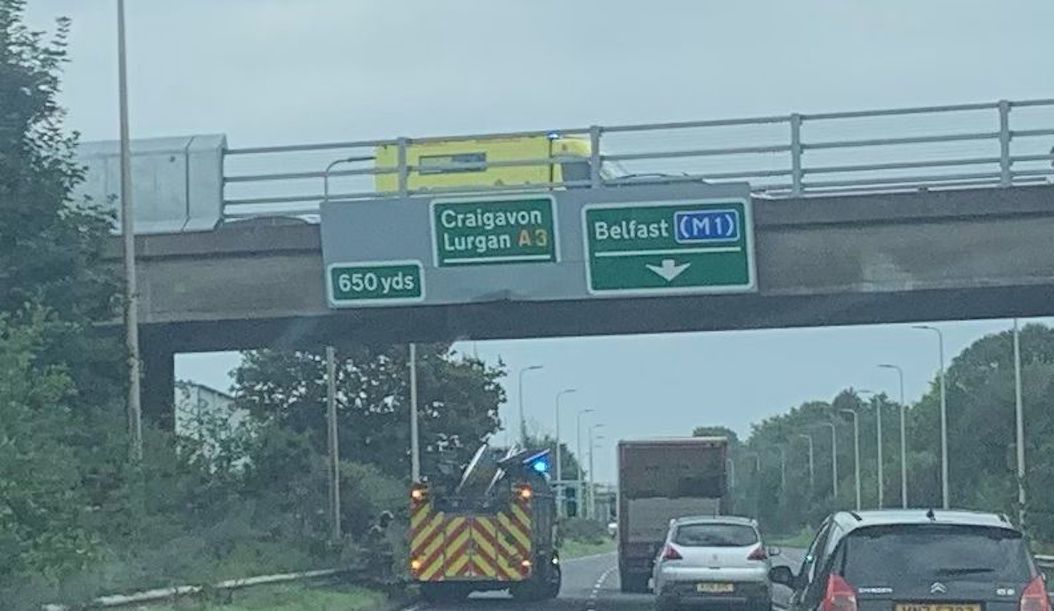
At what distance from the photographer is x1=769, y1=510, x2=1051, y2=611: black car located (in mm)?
14789

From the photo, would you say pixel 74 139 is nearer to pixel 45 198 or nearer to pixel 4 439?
pixel 45 198

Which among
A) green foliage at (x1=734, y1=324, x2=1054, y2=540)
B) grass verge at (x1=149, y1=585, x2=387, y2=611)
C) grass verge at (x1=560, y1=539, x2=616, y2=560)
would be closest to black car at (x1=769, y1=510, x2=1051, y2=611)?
grass verge at (x1=149, y1=585, x2=387, y2=611)

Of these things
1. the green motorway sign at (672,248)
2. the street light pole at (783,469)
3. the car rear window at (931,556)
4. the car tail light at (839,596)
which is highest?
the green motorway sign at (672,248)

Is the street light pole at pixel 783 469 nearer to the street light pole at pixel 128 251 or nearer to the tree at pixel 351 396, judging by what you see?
the tree at pixel 351 396

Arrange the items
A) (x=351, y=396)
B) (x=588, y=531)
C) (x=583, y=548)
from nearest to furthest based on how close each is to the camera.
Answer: (x=351, y=396) < (x=583, y=548) < (x=588, y=531)

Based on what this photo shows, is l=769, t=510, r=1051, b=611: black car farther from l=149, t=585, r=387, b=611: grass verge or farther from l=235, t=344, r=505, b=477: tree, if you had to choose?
l=235, t=344, r=505, b=477: tree

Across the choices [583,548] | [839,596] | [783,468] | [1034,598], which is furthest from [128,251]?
[783,468]

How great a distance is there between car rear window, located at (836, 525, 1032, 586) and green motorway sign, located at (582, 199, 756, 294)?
14835 mm

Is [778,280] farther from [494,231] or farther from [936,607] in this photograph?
[936,607]

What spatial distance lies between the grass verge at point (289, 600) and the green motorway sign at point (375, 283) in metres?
4.37

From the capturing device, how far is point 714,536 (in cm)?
3200

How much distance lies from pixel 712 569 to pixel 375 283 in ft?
21.1

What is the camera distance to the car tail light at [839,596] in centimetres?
1484

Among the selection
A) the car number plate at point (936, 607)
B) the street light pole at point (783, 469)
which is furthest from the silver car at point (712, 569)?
the street light pole at point (783, 469)
